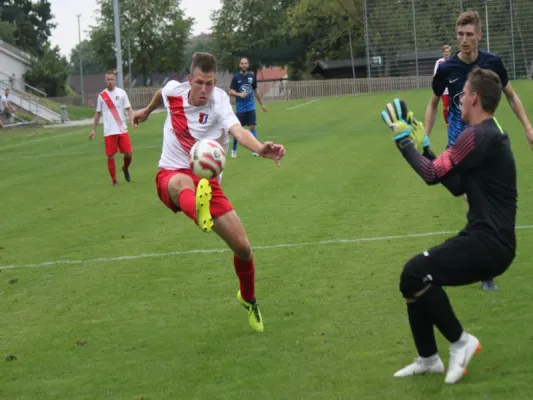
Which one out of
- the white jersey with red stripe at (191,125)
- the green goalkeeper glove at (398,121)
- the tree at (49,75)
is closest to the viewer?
the green goalkeeper glove at (398,121)

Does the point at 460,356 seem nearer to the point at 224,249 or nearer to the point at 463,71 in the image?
the point at 463,71

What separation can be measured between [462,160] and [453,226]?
536 centimetres

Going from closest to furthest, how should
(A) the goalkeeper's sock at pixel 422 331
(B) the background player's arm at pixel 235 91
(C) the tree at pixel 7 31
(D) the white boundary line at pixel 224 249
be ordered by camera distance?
(A) the goalkeeper's sock at pixel 422 331, (D) the white boundary line at pixel 224 249, (B) the background player's arm at pixel 235 91, (C) the tree at pixel 7 31

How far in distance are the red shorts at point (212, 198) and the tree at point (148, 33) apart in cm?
7882

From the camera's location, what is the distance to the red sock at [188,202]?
6730 millimetres

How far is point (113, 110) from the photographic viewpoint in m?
17.3

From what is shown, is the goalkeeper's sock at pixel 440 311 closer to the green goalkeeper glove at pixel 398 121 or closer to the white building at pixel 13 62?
the green goalkeeper glove at pixel 398 121

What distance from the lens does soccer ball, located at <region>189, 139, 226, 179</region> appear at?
6.79 metres

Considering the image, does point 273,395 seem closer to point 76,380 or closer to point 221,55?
point 76,380

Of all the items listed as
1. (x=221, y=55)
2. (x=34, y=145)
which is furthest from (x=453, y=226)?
(x=221, y=55)

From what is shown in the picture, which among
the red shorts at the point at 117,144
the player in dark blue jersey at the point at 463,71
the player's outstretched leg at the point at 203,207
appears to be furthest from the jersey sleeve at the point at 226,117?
the red shorts at the point at 117,144

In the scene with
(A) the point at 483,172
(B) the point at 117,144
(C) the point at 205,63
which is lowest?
(A) the point at 483,172

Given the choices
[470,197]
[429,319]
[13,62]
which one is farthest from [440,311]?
[13,62]

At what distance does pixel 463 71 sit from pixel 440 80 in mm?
242
